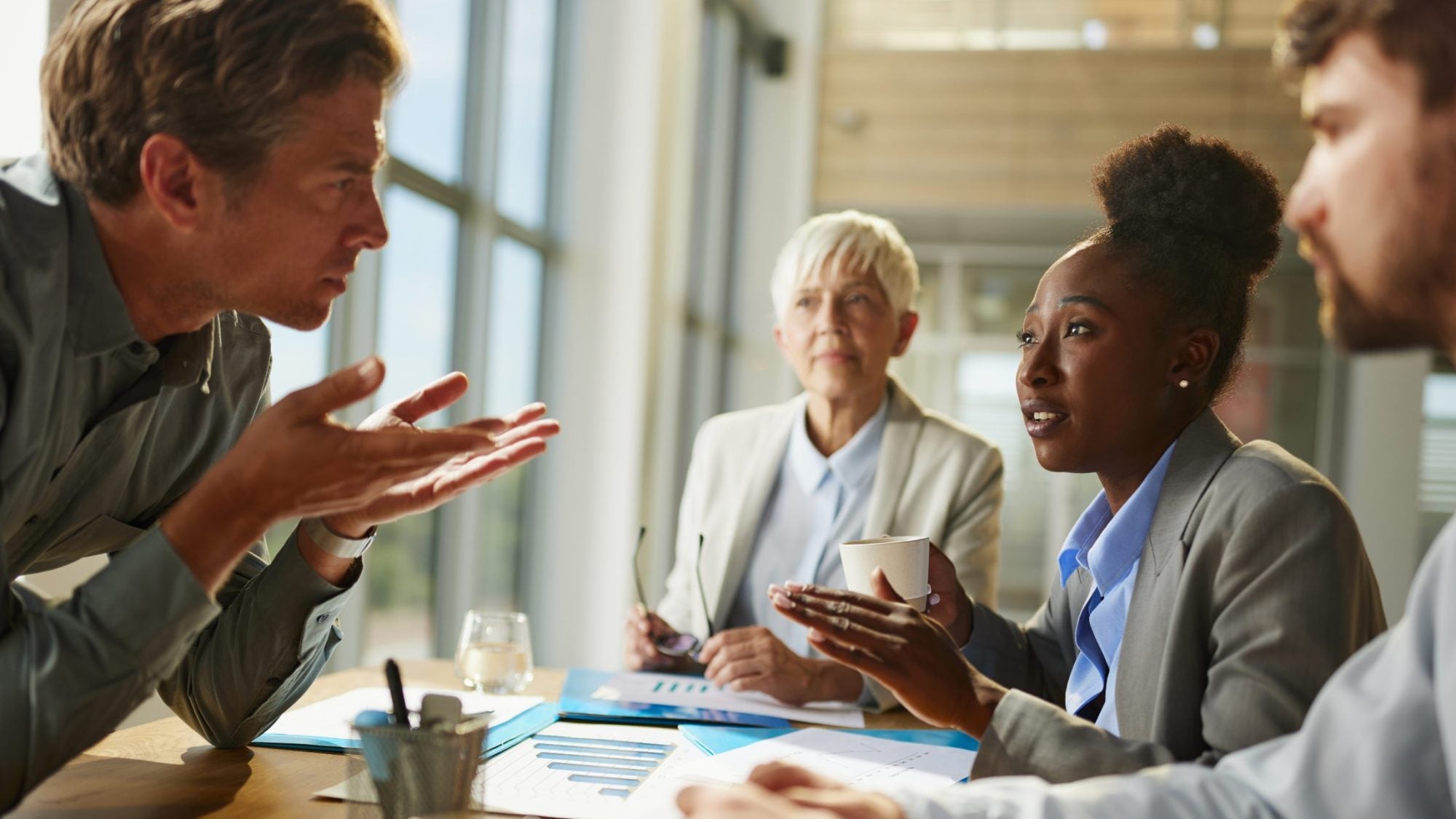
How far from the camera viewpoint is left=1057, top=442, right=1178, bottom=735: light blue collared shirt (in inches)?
59.6

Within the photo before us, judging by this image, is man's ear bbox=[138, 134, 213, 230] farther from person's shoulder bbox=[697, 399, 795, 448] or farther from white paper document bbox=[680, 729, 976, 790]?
person's shoulder bbox=[697, 399, 795, 448]

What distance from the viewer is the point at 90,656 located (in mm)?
1095

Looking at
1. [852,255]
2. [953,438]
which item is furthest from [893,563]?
[852,255]

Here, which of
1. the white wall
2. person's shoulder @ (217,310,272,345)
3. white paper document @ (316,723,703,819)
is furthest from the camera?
the white wall

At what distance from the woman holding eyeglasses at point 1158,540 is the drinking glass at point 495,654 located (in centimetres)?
64

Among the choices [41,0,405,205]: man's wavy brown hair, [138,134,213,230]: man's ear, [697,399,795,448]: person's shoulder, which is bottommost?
[697,399,795,448]: person's shoulder

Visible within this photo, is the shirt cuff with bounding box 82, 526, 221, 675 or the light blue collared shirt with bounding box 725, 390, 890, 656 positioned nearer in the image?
the shirt cuff with bounding box 82, 526, 221, 675

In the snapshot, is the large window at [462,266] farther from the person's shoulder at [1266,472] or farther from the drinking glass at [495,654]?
the person's shoulder at [1266,472]

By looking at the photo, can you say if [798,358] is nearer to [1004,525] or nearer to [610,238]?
[610,238]

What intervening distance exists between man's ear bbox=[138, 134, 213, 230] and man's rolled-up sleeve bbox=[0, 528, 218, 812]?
1.36ft

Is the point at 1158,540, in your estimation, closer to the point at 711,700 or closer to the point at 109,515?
the point at 711,700

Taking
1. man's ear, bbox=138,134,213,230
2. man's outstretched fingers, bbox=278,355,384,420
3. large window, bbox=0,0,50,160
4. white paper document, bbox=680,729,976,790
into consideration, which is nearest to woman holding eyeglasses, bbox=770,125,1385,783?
white paper document, bbox=680,729,976,790

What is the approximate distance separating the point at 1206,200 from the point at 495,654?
1.25 metres

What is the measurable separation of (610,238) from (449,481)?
421 centimetres
